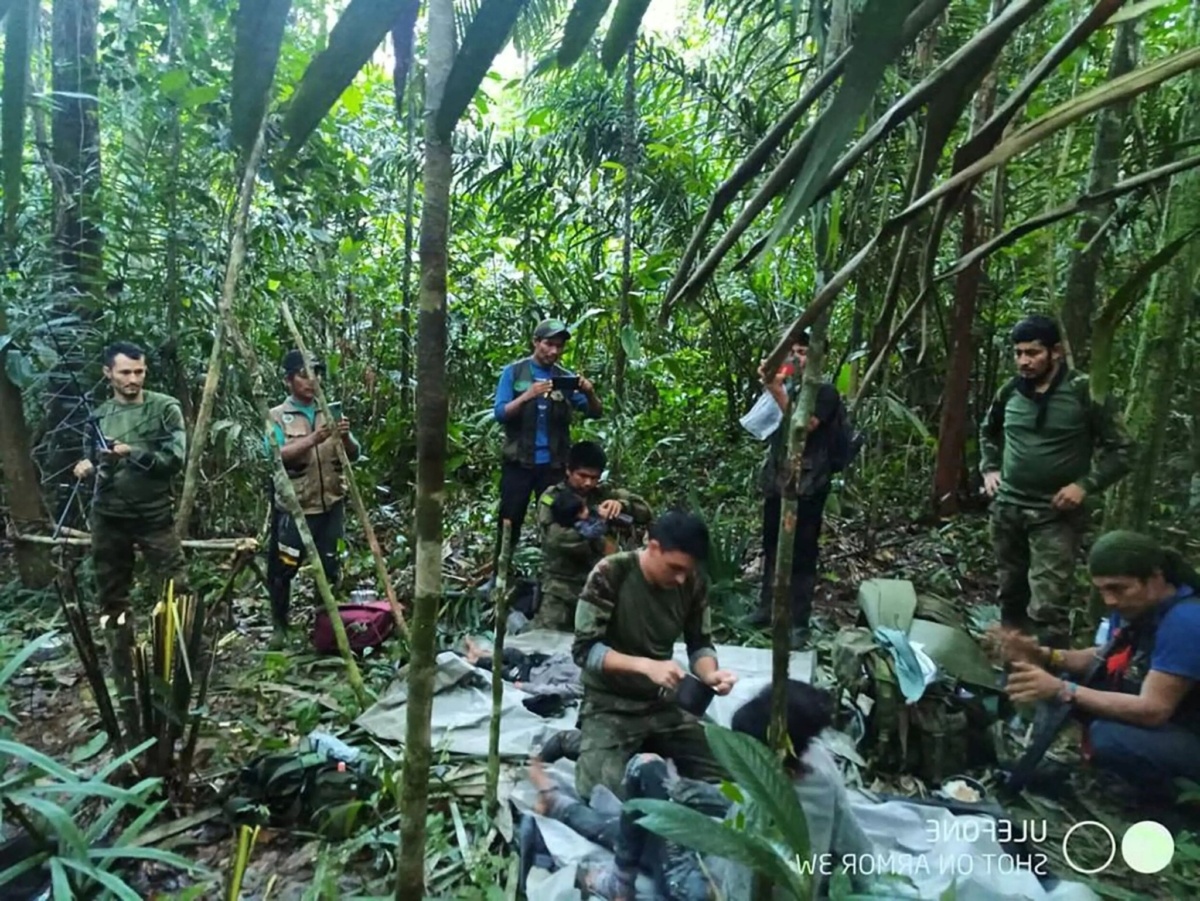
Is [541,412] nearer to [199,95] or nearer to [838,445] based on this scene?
[838,445]

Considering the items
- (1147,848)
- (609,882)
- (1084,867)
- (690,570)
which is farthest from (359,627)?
(1147,848)

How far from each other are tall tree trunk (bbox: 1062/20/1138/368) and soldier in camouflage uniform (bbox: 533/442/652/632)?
2218 mm

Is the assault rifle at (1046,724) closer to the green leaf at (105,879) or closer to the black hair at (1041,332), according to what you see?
the black hair at (1041,332)

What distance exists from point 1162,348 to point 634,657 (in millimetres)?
2155

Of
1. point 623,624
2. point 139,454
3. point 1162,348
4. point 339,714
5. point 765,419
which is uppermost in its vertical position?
point 1162,348

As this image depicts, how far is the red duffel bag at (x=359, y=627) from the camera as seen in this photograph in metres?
3.85

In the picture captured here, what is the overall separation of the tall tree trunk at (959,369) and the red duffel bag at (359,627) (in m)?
3.80

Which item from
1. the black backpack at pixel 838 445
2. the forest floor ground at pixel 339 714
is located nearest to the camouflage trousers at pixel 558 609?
the forest floor ground at pixel 339 714

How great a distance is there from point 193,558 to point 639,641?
3528 millimetres

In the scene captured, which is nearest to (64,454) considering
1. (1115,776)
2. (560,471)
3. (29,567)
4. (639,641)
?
(29,567)

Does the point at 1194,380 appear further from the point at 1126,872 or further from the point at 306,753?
the point at 306,753

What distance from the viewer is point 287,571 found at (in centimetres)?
407

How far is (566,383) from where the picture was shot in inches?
170

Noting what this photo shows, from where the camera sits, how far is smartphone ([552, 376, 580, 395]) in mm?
4309
